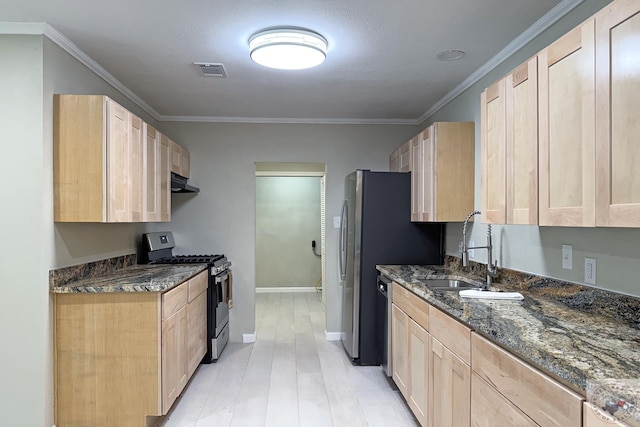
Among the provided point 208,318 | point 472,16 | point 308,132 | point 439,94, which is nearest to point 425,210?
point 439,94

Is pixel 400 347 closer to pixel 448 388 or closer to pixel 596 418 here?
pixel 448 388

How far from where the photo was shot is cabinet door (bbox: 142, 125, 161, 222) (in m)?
3.21

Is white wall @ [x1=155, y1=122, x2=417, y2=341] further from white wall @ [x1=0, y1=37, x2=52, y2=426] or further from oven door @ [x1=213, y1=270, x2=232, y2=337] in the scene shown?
white wall @ [x1=0, y1=37, x2=52, y2=426]

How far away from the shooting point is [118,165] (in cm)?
271

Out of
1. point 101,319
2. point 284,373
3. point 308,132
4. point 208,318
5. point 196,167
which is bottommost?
point 284,373

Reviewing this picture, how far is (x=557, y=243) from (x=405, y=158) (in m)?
1.98

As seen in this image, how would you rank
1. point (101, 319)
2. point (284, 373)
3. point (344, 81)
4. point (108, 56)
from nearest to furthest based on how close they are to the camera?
point (101, 319), point (108, 56), point (344, 81), point (284, 373)

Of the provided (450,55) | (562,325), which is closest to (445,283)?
(562,325)

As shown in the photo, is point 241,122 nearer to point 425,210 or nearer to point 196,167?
point 196,167

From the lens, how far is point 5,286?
2.40 meters

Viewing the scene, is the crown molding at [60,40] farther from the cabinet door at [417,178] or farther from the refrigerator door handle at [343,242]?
the cabinet door at [417,178]

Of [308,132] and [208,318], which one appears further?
[308,132]

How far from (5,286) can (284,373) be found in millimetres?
2199

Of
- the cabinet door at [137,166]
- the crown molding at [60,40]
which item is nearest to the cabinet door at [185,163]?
the crown molding at [60,40]
